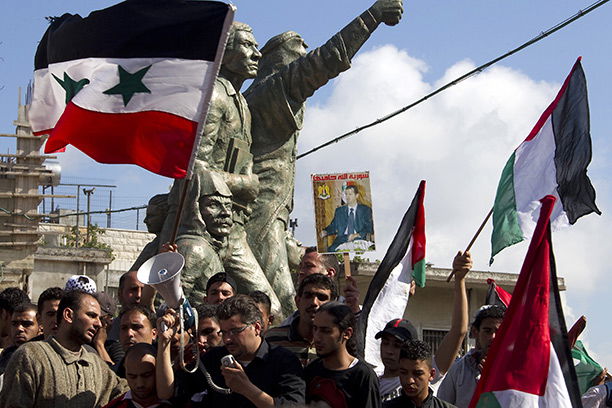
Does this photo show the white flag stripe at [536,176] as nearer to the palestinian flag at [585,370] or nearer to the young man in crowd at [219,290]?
the palestinian flag at [585,370]

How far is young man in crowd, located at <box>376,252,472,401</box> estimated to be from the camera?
25.6ft

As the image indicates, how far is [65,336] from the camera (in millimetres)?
7562

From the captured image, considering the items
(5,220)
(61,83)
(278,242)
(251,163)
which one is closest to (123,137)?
(61,83)

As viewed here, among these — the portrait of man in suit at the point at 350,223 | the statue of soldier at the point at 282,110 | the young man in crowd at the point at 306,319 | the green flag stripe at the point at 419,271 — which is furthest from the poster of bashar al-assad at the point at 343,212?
the young man in crowd at the point at 306,319

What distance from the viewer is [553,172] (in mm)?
10367

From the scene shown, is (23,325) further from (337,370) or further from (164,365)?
(337,370)

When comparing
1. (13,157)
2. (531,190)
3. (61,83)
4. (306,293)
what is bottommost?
(306,293)

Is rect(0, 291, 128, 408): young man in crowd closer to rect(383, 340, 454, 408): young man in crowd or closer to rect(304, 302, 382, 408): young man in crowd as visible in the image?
rect(304, 302, 382, 408): young man in crowd

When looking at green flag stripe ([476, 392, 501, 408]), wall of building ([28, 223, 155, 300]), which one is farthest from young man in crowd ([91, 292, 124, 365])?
wall of building ([28, 223, 155, 300])

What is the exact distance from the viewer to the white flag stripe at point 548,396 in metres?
A: 6.83

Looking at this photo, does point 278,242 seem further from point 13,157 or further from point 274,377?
point 13,157

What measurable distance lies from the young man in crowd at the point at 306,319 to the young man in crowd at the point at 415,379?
2.53ft

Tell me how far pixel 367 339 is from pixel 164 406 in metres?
2.01

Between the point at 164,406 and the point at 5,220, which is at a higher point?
the point at 5,220
